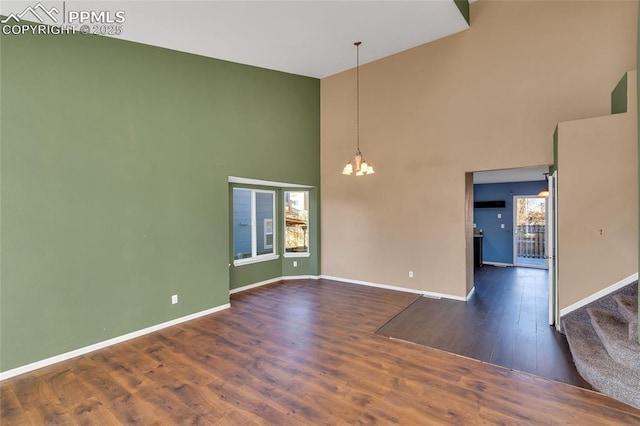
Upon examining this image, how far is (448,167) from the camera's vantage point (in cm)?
525

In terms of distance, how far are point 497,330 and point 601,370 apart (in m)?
1.36

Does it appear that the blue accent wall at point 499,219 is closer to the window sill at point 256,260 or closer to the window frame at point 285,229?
the window frame at point 285,229

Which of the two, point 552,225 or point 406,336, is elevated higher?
point 552,225

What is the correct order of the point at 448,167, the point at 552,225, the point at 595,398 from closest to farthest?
the point at 595,398 → the point at 552,225 → the point at 448,167

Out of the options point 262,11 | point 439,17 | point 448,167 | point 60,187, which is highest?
point 439,17

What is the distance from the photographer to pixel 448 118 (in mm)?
5238

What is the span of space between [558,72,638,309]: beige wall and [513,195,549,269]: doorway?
5.45 metres

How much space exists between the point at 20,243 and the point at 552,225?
644 cm

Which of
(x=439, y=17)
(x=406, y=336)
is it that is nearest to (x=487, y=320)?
(x=406, y=336)

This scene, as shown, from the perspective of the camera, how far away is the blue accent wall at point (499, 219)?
8484mm

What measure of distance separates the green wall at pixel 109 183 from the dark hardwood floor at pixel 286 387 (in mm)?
529

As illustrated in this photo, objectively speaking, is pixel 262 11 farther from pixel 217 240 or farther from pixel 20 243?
pixel 20 243

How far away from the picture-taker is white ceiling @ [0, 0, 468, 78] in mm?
3520

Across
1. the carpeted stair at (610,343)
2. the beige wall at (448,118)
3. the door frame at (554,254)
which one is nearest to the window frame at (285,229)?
the beige wall at (448,118)
